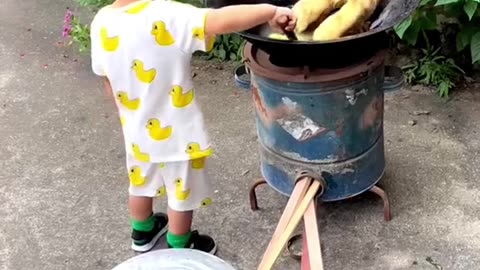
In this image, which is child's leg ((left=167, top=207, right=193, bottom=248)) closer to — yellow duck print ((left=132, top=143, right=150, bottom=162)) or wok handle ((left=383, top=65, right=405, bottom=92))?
yellow duck print ((left=132, top=143, right=150, bottom=162))

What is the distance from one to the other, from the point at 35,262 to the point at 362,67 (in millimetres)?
1451

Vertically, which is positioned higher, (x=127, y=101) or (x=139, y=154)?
(x=127, y=101)

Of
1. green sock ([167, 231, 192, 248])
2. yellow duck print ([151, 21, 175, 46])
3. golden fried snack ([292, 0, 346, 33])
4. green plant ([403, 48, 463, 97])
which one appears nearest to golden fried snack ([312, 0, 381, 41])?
golden fried snack ([292, 0, 346, 33])

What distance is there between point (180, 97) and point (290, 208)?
1.69 ft

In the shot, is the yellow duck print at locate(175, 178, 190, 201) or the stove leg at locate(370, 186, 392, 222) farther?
the stove leg at locate(370, 186, 392, 222)

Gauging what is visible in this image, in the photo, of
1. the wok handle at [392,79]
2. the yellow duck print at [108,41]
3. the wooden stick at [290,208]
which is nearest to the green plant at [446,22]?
the wok handle at [392,79]

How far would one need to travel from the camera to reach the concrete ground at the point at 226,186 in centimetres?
303

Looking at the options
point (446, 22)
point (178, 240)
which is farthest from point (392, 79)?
point (446, 22)

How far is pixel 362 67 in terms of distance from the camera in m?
2.71

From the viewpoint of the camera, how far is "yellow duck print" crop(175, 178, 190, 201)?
2.76m

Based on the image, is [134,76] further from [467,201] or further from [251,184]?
[467,201]

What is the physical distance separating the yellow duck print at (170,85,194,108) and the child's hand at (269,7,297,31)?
1.17 feet

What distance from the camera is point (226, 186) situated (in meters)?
3.41

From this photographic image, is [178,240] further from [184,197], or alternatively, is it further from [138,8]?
[138,8]
